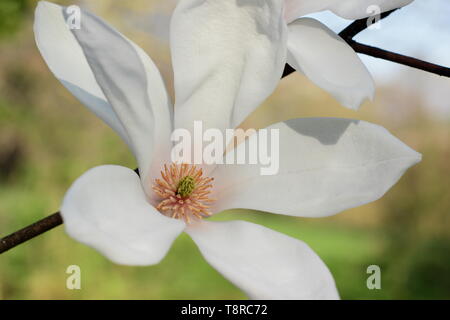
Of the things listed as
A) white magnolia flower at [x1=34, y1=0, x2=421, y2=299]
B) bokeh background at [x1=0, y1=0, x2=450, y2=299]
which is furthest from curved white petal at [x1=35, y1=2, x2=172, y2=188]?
bokeh background at [x1=0, y1=0, x2=450, y2=299]

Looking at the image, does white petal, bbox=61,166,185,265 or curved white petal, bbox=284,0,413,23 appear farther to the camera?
curved white petal, bbox=284,0,413,23

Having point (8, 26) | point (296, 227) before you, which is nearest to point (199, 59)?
point (8, 26)

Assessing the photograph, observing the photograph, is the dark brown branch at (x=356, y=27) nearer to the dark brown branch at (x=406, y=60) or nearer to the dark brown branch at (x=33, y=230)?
the dark brown branch at (x=406, y=60)

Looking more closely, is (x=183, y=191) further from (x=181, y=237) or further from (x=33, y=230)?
(x=181, y=237)

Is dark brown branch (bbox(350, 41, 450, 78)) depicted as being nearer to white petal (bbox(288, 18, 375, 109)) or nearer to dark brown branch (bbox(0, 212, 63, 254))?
white petal (bbox(288, 18, 375, 109))

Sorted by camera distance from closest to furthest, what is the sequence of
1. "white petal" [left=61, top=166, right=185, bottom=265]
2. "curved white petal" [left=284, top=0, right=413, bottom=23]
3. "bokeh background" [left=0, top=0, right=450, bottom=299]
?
"white petal" [left=61, top=166, right=185, bottom=265]
"curved white petal" [left=284, top=0, right=413, bottom=23]
"bokeh background" [left=0, top=0, right=450, bottom=299]

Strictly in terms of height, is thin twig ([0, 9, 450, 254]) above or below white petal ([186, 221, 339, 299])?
above

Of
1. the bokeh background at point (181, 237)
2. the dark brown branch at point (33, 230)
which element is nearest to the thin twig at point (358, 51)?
the dark brown branch at point (33, 230)

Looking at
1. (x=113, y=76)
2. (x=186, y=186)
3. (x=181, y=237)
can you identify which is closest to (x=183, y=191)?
(x=186, y=186)

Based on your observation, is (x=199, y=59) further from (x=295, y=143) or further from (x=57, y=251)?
(x=57, y=251)
